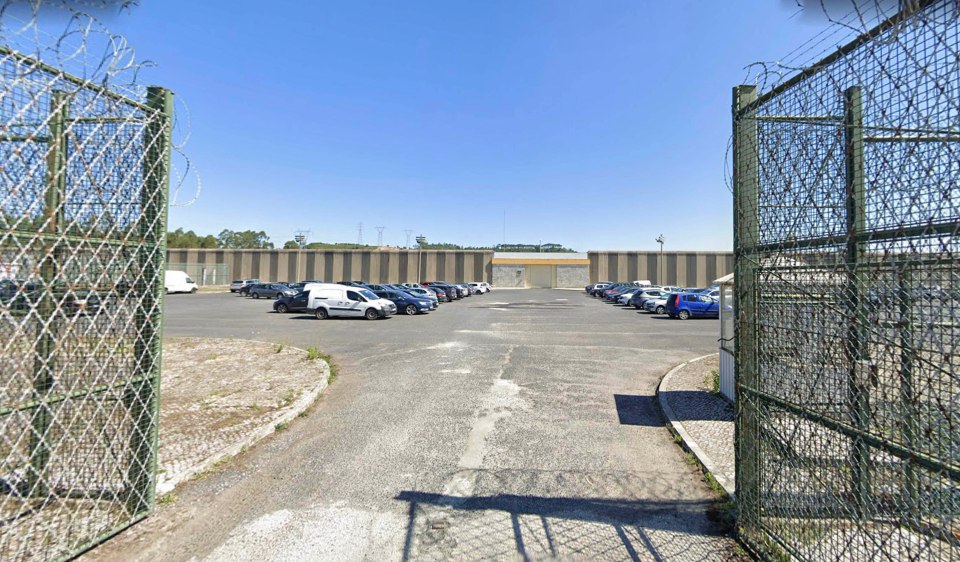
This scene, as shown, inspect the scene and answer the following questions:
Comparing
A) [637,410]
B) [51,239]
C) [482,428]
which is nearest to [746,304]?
[482,428]

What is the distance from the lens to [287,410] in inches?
239

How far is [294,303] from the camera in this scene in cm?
2366

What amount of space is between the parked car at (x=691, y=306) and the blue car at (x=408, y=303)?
44.3 feet

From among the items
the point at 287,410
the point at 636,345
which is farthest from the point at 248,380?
the point at 636,345

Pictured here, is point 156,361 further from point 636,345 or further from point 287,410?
point 636,345

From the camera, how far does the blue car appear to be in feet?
78.8

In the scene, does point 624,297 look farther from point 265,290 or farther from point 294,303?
point 265,290

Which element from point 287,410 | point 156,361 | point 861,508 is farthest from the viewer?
point 287,410

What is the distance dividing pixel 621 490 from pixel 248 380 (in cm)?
681

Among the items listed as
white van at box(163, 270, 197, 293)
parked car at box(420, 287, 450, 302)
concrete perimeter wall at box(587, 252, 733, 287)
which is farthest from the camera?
concrete perimeter wall at box(587, 252, 733, 287)

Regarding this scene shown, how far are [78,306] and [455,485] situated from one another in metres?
3.23

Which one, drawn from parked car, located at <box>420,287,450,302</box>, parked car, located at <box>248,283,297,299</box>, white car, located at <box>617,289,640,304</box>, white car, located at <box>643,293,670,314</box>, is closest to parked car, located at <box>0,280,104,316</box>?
white car, located at <box>643,293,670,314</box>

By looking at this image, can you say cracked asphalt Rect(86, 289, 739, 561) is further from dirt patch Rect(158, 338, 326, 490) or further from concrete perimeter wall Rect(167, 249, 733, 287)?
concrete perimeter wall Rect(167, 249, 733, 287)

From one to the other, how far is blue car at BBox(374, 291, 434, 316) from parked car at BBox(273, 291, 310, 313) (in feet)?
12.5
